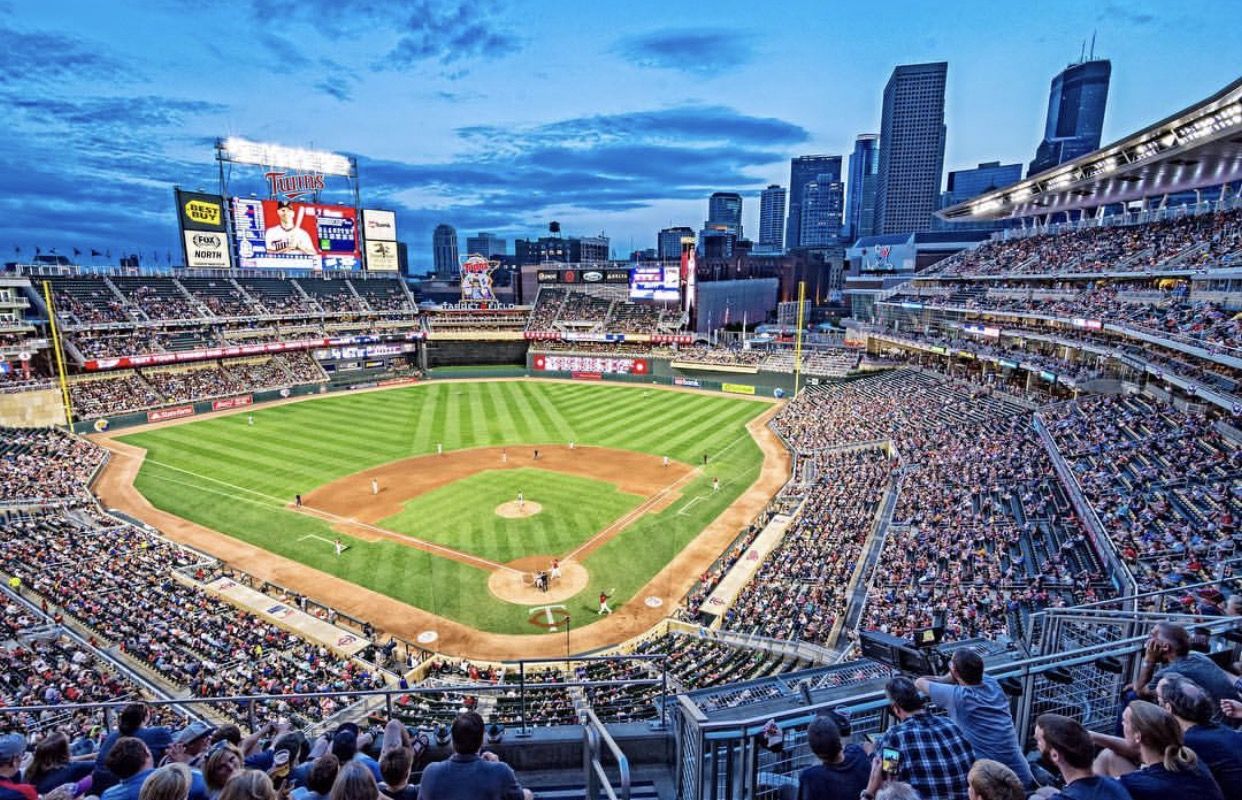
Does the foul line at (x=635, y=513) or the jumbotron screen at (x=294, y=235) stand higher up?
the jumbotron screen at (x=294, y=235)

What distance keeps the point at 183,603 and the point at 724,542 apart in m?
18.7

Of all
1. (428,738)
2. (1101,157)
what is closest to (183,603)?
(428,738)

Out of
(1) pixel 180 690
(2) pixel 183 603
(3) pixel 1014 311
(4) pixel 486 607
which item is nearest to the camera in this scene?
(1) pixel 180 690

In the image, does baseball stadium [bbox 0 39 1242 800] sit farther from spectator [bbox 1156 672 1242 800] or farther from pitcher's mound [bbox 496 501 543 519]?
pitcher's mound [bbox 496 501 543 519]

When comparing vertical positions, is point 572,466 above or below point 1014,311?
below

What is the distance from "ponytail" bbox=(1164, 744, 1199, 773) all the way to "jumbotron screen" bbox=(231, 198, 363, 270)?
69.3m

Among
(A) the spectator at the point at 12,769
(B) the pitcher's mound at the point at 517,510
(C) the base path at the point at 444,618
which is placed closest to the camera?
(A) the spectator at the point at 12,769

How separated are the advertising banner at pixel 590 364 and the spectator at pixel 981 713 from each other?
60.5 meters

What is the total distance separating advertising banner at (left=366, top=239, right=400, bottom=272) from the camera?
71375mm

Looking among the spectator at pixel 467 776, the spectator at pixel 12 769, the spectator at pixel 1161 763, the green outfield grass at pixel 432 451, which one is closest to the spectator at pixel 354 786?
the spectator at pixel 467 776

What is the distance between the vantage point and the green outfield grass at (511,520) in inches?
1016

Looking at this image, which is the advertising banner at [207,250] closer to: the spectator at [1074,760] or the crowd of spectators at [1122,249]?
the crowd of spectators at [1122,249]

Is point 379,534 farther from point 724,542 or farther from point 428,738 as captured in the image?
point 428,738

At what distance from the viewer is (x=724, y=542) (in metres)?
25.9
